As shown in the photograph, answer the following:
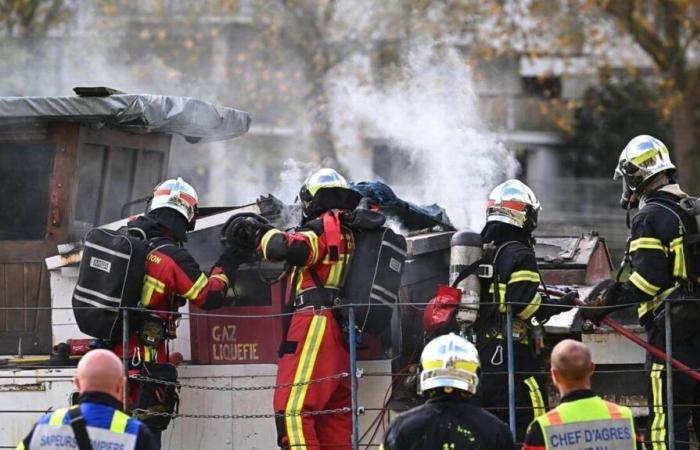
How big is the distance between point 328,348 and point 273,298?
0.79 meters

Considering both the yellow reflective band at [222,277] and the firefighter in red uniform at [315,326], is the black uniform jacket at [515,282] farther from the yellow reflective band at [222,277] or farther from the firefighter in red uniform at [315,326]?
the yellow reflective band at [222,277]

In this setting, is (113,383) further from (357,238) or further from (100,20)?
(100,20)

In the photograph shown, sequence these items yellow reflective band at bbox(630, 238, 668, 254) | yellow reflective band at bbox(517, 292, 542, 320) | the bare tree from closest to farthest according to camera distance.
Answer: yellow reflective band at bbox(630, 238, 668, 254) < yellow reflective band at bbox(517, 292, 542, 320) < the bare tree

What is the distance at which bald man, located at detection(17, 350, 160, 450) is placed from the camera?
5.30 metres

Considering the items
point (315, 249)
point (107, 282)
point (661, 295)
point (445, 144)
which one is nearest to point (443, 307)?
point (315, 249)

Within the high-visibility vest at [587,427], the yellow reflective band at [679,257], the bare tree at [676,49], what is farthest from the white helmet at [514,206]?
the bare tree at [676,49]

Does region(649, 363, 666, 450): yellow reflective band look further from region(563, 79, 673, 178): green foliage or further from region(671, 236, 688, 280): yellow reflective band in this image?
region(563, 79, 673, 178): green foliage

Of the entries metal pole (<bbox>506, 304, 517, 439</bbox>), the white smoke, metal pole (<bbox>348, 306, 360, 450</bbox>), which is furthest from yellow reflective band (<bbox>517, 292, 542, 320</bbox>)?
the white smoke

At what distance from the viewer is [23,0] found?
20688 millimetres

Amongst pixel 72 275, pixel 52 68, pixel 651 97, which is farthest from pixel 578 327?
pixel 651 97

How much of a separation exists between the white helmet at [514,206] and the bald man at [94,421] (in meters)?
3.22

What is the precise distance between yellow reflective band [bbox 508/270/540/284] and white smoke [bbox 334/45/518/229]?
336cm

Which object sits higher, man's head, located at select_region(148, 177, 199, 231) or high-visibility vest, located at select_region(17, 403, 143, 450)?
man's head, located at select_region(148, 177, 199, 231)

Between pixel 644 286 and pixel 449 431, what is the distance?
244 centimetres
